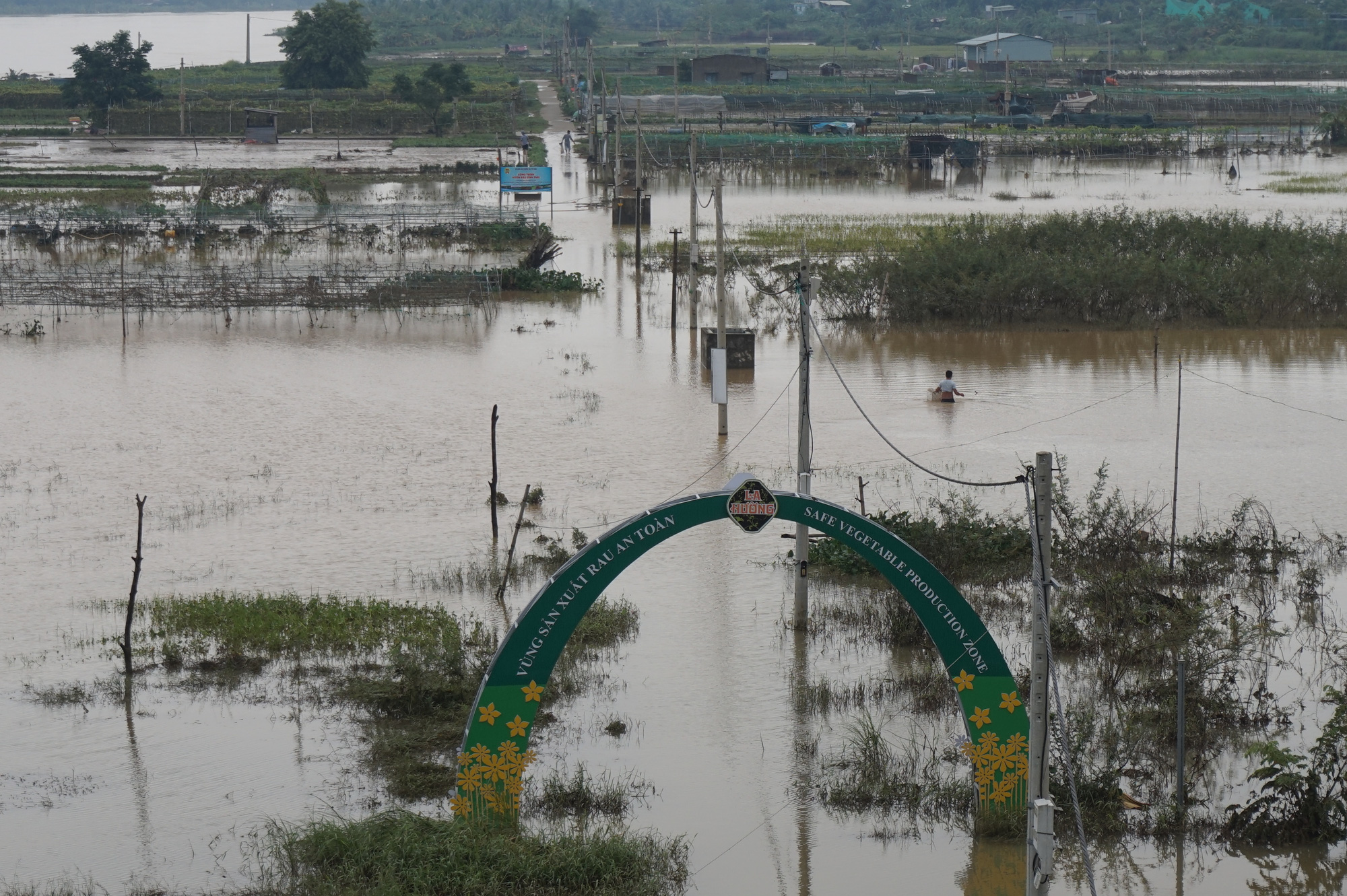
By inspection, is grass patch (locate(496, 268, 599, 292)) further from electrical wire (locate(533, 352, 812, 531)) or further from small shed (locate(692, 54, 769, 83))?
small shed (locate(692, 54, 769, 83))

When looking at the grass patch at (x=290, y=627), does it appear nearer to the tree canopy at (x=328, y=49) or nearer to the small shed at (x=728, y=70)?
the tree canopy at (x=328, y=49)

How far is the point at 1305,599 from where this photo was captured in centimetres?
1453

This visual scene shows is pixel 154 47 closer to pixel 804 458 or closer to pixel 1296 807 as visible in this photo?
pixel 804 458

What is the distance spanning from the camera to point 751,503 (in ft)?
30.1

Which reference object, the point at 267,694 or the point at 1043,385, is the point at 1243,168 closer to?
the point at 1043,385

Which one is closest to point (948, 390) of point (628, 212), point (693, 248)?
point (693, 248)

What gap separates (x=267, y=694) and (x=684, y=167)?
163 feet

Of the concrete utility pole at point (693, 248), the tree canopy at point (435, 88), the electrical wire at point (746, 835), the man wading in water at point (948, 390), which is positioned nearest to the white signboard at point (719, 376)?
the man wading in water at point (948, 390)

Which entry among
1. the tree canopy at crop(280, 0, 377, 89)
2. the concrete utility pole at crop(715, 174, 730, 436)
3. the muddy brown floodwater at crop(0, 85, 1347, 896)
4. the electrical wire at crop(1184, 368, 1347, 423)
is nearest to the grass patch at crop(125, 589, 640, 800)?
the muddy brown floodwater at crop(0, 85, 1347, 896)

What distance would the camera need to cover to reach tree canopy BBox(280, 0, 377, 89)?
82062 mm

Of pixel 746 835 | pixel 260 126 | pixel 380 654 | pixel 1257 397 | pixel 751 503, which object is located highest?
pixel 260 126

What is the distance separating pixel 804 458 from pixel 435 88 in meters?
63.9

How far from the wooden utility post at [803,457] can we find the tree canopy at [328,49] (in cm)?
7310

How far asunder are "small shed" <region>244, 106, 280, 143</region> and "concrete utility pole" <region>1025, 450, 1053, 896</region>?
2479 inches
